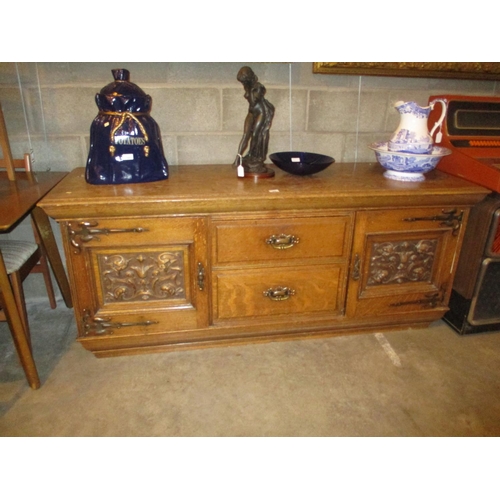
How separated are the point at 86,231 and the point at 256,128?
2.67ft

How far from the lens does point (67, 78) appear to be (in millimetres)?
1747

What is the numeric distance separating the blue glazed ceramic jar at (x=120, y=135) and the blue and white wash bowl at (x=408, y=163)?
1.00 metres

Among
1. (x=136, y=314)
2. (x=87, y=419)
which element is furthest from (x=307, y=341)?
(x=87, y=419)

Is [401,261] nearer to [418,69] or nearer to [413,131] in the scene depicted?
[413,131]

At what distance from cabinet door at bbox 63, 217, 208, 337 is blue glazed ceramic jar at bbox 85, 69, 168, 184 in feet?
0.76

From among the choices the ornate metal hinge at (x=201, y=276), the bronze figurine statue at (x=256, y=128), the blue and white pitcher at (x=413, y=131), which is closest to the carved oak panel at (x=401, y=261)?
the blue and white pitcher at (x=413, y=131)

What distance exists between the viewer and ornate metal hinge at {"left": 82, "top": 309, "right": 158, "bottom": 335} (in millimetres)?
1534

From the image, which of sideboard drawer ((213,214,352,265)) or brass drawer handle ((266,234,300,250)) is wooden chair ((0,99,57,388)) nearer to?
sideboard drawer ((213,214,352,265))

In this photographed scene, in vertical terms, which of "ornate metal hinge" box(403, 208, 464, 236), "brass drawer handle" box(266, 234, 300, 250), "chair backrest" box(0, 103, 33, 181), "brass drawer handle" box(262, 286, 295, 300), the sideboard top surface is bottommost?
"brass drawer handle" box(262, 286, 295, 300)

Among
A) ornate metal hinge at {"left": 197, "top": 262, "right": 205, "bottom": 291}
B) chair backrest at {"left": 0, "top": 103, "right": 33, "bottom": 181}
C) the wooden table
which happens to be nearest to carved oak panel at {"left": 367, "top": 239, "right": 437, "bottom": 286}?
ornate metal hinge at {"left": 197, "top": 262, "right": 205, "bottom": 291}

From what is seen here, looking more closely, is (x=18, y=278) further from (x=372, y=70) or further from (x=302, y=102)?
(x=372, y=70)

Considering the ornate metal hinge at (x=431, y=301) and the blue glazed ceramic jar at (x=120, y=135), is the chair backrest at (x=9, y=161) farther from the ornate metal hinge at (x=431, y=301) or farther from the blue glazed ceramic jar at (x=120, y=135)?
the ornate metal hinge at (x=431, y=301)

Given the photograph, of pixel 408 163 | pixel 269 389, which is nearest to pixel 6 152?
pixel 269 389

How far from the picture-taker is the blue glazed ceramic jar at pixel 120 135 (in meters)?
1.49
